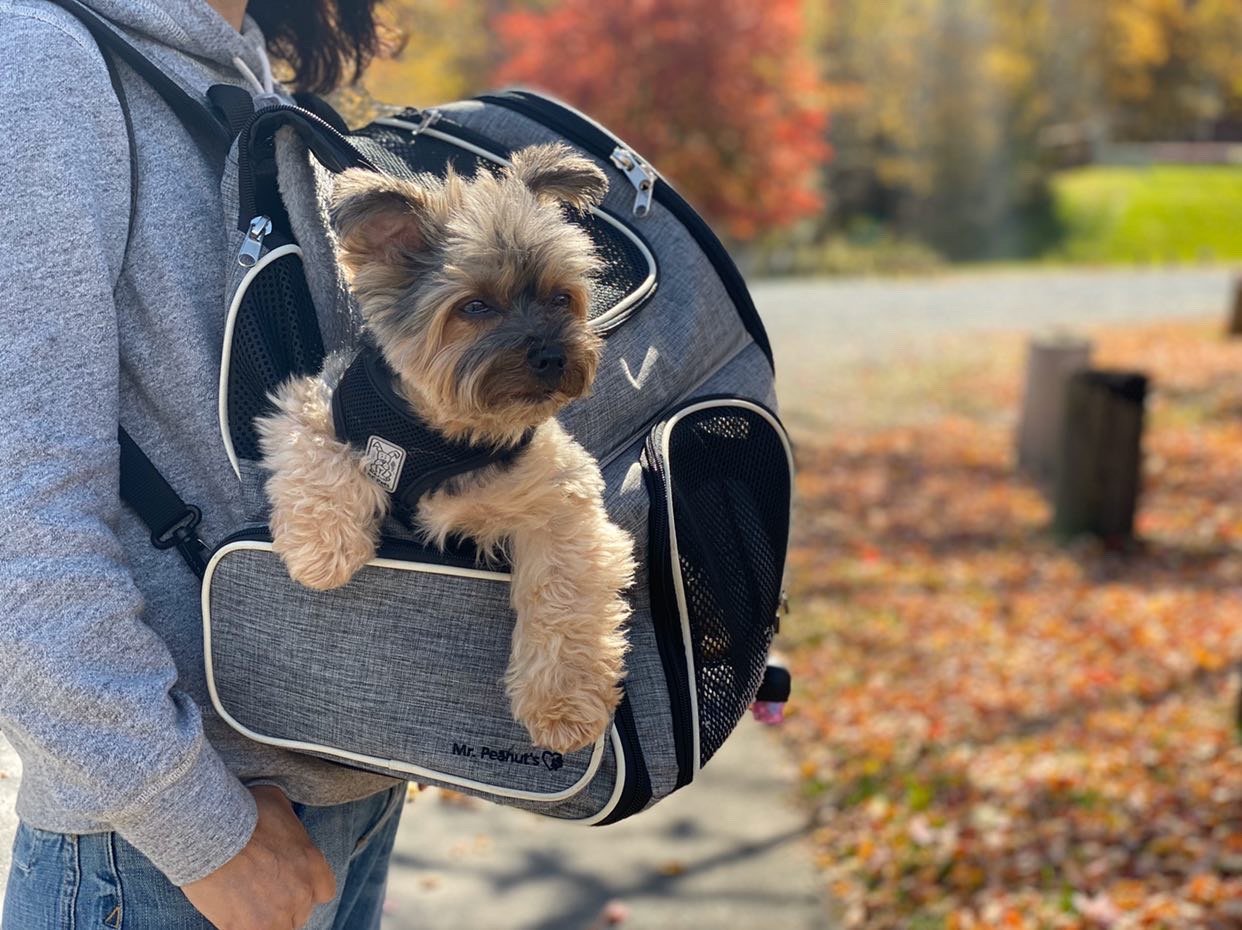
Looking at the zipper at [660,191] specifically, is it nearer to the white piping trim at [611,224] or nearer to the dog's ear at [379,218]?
the white piping trim at [611,224]

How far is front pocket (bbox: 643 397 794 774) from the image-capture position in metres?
2.13

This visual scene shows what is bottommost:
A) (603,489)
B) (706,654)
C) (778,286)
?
(778,286)

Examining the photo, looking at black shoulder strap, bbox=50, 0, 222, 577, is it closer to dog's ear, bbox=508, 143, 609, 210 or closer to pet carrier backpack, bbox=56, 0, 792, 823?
pet carrier backpack, bbox=56, 0, 792, 823

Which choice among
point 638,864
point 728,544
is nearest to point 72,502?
point 728,544

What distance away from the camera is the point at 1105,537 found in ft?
29.6

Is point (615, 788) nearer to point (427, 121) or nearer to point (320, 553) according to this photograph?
point (320, 553)

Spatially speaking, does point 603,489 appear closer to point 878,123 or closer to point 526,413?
point 526,413

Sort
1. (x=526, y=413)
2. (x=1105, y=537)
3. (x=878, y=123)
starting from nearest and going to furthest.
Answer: (x=526, y=413)
(x=1105, y=537)
(x=878, y=123)

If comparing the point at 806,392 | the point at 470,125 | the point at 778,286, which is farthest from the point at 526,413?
the point at 778,286

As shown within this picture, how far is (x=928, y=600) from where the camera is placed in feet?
27.1

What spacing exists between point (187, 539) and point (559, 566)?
61cm

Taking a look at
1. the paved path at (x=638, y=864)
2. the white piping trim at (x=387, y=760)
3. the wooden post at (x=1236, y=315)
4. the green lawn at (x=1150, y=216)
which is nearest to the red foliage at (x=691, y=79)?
the wooden post at (x=1236, y=315)

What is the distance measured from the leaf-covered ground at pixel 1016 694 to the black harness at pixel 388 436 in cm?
348

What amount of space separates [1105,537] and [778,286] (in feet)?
62.6
